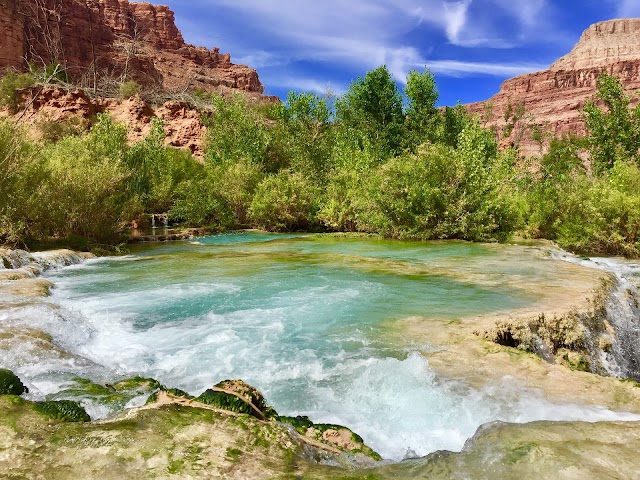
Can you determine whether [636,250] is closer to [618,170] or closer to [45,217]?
[618,170]

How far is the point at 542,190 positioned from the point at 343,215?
33.4 feet

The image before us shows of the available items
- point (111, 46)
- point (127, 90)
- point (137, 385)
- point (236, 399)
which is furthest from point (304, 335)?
point (111, 46)

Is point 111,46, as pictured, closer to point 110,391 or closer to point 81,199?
point 81,199

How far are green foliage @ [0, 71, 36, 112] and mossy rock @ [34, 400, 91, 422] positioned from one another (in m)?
54.3

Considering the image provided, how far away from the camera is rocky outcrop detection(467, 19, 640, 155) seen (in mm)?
110444

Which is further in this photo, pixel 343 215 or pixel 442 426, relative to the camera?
pixel 343 215

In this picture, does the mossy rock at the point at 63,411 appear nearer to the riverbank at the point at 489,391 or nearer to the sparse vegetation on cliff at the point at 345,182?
the riverbank at the point at 489,391

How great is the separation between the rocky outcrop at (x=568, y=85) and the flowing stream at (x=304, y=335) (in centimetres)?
9616

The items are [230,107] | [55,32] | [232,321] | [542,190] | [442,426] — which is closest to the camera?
[442,426]

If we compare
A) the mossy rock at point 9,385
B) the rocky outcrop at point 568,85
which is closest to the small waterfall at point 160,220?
the mossy rock at point 9,385

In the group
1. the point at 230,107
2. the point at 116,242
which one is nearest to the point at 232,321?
the point at 116,242

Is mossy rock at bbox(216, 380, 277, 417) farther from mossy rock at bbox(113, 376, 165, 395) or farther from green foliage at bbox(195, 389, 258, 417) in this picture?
mossy rock at bbox(113, 376, 165, 395)

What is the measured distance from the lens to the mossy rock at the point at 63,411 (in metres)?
3.32

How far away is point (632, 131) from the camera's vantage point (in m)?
24.8
